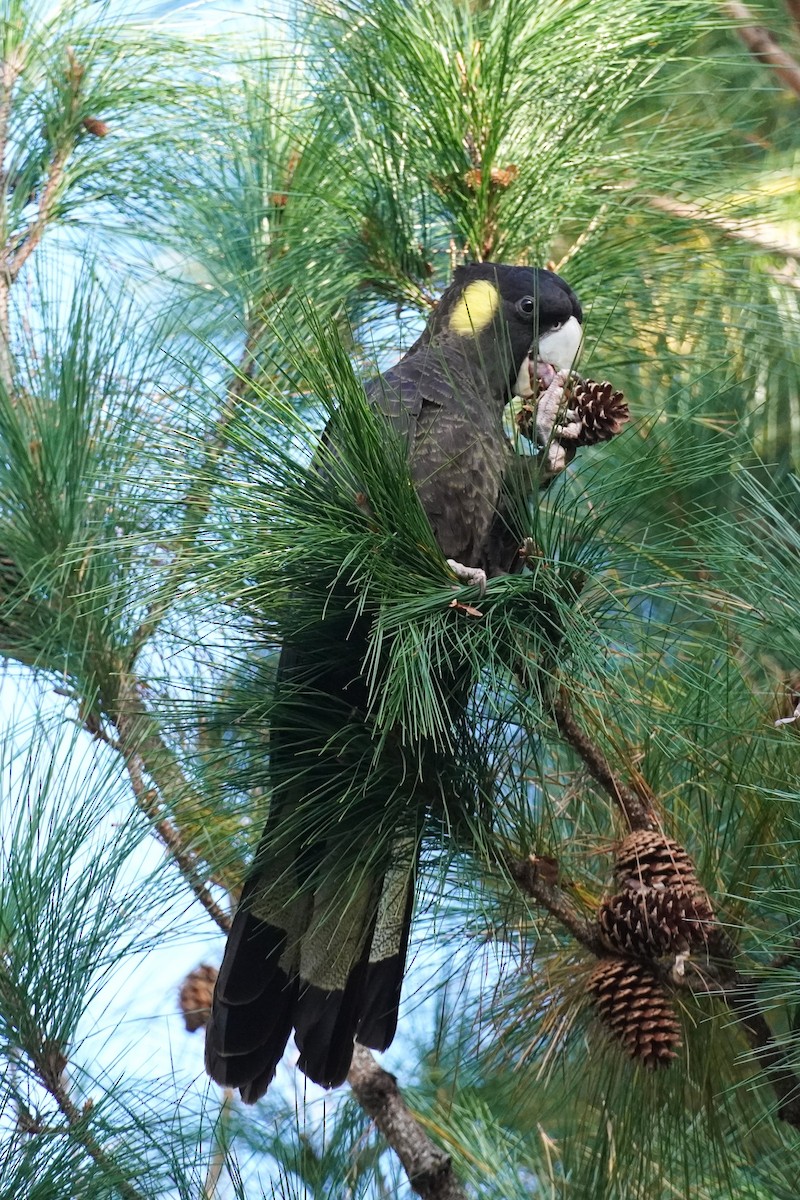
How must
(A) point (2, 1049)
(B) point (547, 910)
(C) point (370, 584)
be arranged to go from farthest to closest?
(B) point (547, 910) < (A) point (2, 1049) < (C) point (370, 584)

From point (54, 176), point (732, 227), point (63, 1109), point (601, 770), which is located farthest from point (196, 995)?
point (732, 227)

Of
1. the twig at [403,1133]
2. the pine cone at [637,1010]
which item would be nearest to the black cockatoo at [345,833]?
the twig at [403,1133]

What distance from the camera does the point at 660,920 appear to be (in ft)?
4.05

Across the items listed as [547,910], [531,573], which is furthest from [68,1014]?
[531,573]

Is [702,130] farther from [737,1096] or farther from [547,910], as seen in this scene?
[737,1096]

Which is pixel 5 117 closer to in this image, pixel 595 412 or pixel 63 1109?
pixel 595 412

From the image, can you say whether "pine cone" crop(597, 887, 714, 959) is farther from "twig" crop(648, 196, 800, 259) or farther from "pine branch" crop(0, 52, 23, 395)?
"pine branch" crop(0, 52, 23, 395)

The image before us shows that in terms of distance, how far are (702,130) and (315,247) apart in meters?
0.61

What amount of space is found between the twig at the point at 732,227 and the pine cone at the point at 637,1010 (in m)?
1.09

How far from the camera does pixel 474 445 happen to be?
5.00ft

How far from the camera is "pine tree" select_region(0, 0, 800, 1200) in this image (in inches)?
46.8

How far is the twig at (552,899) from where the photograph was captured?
132cm

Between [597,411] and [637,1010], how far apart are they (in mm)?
566

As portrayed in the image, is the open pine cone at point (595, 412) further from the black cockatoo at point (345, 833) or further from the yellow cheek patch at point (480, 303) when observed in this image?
the yellow cheek patch at point (480, 303)
